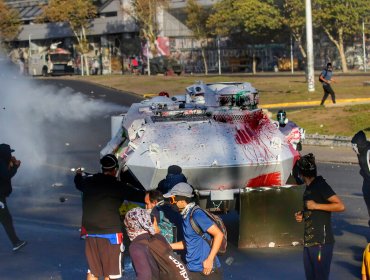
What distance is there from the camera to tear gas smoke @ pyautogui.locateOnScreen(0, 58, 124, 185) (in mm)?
24938

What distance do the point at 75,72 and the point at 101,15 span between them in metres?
7.74

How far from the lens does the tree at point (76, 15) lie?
2972 inches

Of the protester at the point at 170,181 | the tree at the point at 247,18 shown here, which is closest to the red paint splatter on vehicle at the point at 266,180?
the protester at the point at 170,181

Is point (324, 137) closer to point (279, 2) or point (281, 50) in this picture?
point (279, 2)

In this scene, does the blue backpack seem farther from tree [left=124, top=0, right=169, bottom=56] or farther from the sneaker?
tree [left=124, top=0, right=169, bottom=56]

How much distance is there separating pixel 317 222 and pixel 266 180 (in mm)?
4467

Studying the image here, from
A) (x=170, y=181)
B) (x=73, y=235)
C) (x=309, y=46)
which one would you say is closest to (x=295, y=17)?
(x=309, y=46)

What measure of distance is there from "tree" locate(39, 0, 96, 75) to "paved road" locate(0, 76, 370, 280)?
2068 inches

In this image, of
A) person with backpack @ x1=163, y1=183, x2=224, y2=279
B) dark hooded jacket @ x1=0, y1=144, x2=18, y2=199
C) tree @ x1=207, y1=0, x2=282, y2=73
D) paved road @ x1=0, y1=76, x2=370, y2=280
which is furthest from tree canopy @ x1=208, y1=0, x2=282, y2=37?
person with backpack @ x1=163, y1=183, x2=224, y2=279

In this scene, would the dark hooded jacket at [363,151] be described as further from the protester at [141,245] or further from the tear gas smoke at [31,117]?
the tear gas smoke at [31,117]

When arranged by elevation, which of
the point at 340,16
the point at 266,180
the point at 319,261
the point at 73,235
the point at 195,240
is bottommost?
the point at 73,235

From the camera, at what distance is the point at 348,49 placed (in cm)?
6347

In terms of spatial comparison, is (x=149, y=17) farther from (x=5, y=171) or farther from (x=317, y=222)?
(x=317, y=222)

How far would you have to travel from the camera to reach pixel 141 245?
7473mm
